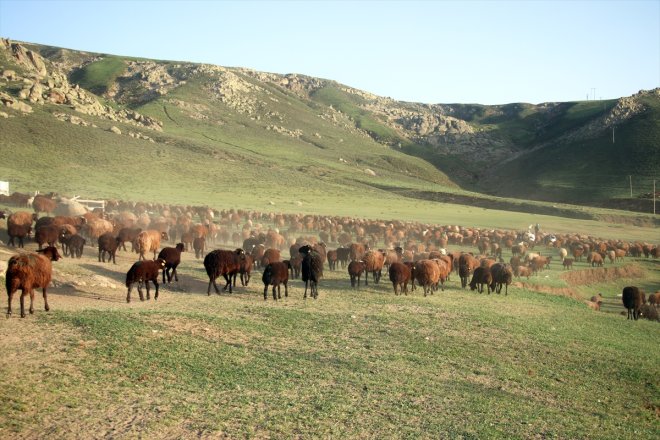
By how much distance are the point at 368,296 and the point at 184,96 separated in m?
131

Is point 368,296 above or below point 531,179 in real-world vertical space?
below

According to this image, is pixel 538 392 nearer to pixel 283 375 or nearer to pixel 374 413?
pixel 374 413

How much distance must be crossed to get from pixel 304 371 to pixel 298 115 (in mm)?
151503

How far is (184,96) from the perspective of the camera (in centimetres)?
14062

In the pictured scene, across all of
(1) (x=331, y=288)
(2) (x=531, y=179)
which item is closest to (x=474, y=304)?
(1) (x=331, y=288)

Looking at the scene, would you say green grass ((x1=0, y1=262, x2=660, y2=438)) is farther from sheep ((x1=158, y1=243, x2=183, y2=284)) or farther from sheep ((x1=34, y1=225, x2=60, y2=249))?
sheep ((x1=34, y1=225, x2=60, y2=249))

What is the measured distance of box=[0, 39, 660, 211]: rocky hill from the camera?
315ft

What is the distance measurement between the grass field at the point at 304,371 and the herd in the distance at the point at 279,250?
0.98 m

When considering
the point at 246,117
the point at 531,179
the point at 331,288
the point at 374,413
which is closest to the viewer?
the point at 374,413

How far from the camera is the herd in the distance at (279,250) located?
17047 mm

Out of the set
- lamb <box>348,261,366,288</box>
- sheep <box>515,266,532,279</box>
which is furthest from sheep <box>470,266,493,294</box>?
sheep <box>515,266,532,279</box>

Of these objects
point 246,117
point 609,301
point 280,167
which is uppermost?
point 246,117

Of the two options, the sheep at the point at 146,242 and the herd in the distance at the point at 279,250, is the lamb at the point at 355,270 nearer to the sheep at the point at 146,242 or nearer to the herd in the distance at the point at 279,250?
the herd in the distance at the point at 279,250

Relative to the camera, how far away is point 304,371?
10664 mm
